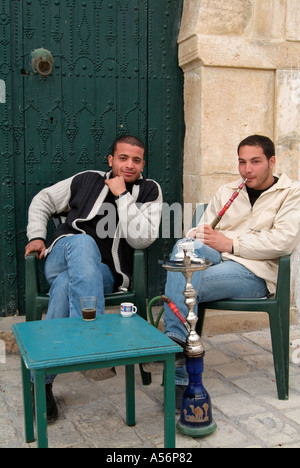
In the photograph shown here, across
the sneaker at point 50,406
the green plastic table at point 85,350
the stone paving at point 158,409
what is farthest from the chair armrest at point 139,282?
the sneaker at point 50,406

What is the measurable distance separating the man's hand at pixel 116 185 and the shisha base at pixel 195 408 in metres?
1.16

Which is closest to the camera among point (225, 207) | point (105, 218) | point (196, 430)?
point (196, 430)

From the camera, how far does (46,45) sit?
400 cm

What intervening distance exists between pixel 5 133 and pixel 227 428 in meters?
2.41

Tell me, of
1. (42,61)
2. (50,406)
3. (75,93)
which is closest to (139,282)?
(50,406)

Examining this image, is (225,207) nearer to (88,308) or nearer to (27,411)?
(88,308)

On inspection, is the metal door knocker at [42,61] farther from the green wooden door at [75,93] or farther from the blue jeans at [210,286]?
the blue jeans at [210,286]

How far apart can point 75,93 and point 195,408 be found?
2385 millimetres

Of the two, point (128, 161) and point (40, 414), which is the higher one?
point (128, 161)

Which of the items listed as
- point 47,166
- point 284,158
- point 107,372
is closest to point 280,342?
point 107,372

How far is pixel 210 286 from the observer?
320 cm

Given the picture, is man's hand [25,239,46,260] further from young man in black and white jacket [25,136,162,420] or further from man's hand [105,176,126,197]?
man's hand [105,176,126,197]

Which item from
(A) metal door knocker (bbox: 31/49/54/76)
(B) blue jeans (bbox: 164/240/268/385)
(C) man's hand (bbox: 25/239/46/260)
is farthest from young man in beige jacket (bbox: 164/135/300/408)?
(A) metal door knocker (bbox: 31/49/54/76)

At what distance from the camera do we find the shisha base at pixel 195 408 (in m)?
2.72
